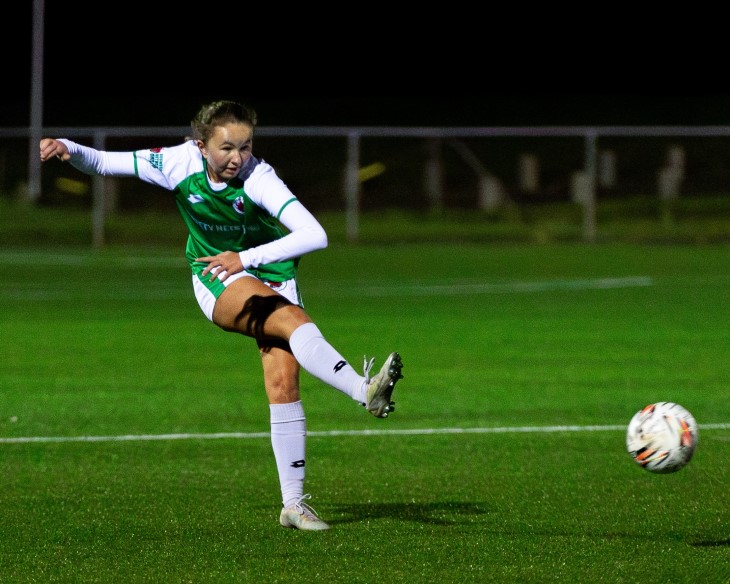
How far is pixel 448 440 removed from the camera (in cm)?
962

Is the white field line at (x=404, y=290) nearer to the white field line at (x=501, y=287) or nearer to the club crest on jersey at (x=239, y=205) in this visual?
the white field line at (x=501, y=287)

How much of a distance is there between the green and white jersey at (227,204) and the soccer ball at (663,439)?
1.64 m

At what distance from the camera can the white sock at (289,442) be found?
7125 mm

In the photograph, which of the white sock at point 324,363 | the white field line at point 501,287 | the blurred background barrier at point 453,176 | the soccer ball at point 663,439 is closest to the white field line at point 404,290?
the white field line at point 501,287

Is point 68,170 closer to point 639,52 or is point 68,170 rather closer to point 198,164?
point 639,52

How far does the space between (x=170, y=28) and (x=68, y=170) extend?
36.4 feet

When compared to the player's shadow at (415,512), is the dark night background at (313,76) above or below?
above

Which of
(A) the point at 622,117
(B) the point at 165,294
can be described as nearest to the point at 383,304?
(B) the point at 165,294

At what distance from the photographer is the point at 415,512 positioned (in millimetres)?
7340

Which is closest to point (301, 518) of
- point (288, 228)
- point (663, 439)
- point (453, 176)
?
point (288, 228)

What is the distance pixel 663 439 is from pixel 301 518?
5.71 ft

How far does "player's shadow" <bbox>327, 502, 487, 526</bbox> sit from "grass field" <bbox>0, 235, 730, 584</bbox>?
3cm

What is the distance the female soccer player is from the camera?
6.59 meters

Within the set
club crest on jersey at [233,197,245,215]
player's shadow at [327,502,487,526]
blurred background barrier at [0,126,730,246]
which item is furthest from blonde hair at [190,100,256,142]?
blurred background barrier at [0,126,730,246]
